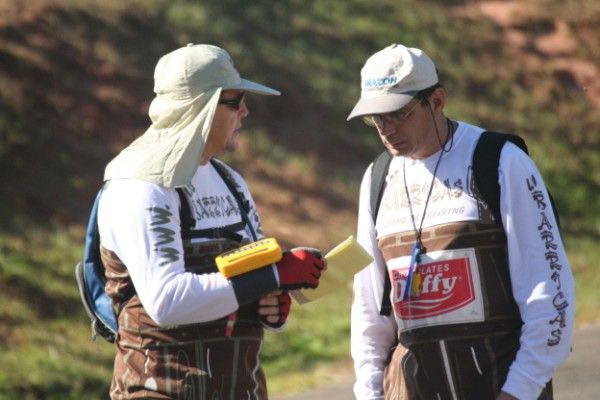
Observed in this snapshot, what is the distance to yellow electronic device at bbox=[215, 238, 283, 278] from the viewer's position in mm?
4145

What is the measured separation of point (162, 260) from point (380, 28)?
11709mm

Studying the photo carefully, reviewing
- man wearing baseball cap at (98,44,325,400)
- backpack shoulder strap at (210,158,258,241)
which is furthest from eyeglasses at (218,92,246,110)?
backpack shoulder strap at (210,158,258,241)

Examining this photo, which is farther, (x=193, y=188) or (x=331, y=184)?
(x=331, y=184)

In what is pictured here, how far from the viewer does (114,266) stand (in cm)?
433

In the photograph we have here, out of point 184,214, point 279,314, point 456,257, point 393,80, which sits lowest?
point 279,314

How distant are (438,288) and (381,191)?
15.3 inches

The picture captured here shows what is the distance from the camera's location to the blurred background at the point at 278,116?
10016 millimetres

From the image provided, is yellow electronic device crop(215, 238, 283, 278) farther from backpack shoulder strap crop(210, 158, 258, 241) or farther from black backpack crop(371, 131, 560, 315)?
black backpack crop(371, 131, 560, 315)

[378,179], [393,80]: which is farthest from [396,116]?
[378,179]

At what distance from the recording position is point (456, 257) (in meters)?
4.29

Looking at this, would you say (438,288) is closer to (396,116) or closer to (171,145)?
(396,116)

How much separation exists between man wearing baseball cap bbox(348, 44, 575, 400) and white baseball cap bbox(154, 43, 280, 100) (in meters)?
0.43

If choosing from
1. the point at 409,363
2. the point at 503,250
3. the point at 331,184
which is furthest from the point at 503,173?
the point at 331,184

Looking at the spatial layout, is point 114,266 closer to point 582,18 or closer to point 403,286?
point 403,286
